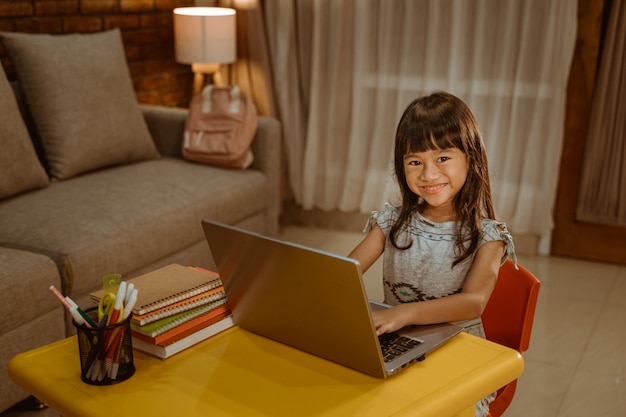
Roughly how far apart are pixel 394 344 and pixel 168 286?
17.8 inches

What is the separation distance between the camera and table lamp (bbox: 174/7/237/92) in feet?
11.4

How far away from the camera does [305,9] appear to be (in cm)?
373

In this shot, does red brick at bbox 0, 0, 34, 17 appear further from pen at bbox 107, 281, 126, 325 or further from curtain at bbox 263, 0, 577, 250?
pen at bbox 107, 281, 126, 325

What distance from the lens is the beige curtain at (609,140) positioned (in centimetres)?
318

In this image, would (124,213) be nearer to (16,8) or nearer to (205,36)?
(16,8)

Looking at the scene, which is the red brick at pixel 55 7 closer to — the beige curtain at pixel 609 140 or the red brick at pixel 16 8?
the red brick at pixel 16 8

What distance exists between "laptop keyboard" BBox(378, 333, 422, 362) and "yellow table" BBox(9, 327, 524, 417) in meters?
0.04

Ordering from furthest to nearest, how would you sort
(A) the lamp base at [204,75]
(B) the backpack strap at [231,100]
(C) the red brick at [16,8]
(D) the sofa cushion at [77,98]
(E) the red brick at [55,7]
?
(A) the lamp base at [204,75] → (B) the backpack strap at [231,100] → (E) the red brick at [55,7] → (C) the red brick at [16,8] → (D) the sofa cushion at [77,98]

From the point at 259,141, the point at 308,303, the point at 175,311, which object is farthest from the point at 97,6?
the point at 308,303

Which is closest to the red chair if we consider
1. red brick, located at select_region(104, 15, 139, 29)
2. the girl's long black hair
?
the girl's long black hair

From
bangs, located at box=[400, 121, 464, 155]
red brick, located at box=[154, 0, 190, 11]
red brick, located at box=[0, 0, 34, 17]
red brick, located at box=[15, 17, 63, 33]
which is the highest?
red brick, located at box=[154, 0, 190, 11]

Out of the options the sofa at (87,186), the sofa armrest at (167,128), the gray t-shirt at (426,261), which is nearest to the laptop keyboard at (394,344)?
the gray t-shirt at (426,261)

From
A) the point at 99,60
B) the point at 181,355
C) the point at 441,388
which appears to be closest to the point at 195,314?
the point at 181,355

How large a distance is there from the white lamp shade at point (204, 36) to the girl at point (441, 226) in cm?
209
